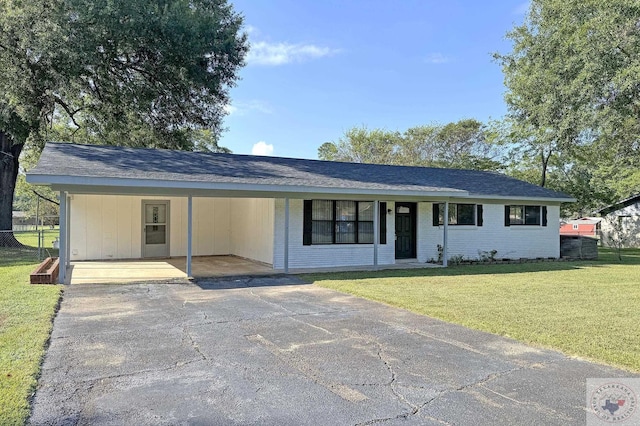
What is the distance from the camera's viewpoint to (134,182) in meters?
9.13

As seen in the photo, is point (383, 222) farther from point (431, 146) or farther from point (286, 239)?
point (431, 146)

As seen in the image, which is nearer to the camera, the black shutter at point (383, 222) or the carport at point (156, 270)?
the carport at point (156, 270)

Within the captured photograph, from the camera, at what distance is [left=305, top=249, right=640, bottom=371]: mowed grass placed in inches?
210

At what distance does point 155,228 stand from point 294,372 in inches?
479

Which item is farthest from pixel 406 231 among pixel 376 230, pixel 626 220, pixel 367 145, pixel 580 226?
pixel 580 226

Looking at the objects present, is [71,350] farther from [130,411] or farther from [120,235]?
[120,235]

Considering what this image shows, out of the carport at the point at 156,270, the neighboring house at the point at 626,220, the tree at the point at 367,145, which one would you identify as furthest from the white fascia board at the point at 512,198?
the tree at the point at 367,145

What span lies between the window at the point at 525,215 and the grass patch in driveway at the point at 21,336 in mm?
13805

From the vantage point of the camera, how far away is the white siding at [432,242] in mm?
12320

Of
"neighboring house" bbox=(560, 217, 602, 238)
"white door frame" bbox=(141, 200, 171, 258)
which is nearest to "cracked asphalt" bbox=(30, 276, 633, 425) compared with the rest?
"white door frame" bbox=(141, 200, 171, 258)

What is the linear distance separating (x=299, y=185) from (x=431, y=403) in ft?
25.3

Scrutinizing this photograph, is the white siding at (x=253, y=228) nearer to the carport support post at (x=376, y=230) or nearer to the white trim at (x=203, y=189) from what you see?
the white trim at (x=203, y=189)

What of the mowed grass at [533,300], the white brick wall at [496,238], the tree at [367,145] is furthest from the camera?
the tree at [367,145]

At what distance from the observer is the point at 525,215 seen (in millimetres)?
16219
